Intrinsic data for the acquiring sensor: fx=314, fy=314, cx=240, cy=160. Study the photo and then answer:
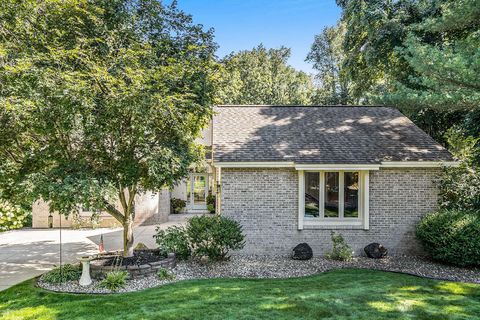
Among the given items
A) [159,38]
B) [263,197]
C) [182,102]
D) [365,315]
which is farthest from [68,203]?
[365,315]

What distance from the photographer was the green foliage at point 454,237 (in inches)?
377

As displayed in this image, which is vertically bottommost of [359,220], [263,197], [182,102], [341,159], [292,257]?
[292,257]

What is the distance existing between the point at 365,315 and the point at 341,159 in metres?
6.01

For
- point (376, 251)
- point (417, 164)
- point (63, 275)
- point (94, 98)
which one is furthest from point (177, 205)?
point (417, 164)

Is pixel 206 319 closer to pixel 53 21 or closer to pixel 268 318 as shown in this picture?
pixel 268 318

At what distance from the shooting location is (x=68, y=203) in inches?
307

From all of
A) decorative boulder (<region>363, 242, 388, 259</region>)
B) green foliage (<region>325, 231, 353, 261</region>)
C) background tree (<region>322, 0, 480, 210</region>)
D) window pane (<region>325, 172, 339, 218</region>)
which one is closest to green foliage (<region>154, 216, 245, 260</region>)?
green foliage (<region>325, 231, 353, 261</region>)

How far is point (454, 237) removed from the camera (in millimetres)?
9750

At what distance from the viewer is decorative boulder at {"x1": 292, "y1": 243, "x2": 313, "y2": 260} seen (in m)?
10.9

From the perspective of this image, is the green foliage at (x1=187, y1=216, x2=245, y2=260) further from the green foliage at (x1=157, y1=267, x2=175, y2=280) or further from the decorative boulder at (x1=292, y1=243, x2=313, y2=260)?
the decorative boulder at (x1=292, y1=243, x2=313, y2=260)

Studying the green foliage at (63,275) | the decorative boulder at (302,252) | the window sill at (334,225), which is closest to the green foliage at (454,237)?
the window sill at (334,225)

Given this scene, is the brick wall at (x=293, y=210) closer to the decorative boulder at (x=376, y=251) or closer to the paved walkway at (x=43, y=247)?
the decorative boulder at (x=376, y=251)

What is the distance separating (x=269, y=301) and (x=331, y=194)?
5768 millimetres

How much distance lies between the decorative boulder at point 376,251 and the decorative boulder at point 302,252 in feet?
6.66
